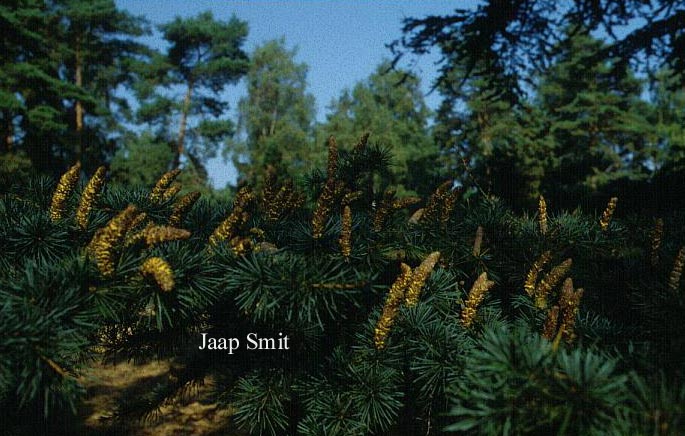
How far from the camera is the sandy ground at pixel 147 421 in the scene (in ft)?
10.4

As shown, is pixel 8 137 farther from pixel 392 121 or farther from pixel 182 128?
pixel 392 121

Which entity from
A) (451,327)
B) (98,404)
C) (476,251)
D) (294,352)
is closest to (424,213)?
(476,251)

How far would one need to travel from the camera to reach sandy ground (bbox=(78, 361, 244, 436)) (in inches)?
125

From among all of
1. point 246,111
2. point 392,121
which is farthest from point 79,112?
point 392,121

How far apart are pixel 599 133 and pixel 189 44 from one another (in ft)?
91.7

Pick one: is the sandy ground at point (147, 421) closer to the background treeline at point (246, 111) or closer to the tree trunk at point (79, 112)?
the background treeline at point (246, 111)

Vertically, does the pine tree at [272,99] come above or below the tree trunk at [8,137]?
above

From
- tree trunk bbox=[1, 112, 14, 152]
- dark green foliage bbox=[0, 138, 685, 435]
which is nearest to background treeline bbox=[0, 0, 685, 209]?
tree trunk bbox=[1, 112, 14, 152]

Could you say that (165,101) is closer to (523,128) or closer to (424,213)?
(523,128)

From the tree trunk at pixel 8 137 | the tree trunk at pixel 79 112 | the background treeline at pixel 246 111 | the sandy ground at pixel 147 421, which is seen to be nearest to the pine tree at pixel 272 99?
the background treeline at pixel 246 111

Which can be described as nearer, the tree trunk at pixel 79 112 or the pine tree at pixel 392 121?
the tree trunk at pixel 79 112

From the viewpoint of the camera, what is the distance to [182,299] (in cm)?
121

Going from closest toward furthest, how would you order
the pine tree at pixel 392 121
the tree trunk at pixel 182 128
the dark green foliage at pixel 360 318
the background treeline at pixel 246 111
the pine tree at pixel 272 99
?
the dark green foliage at pixel 360 318 → the background treeline at pixel 246 111 → the tree trunk at pixel 182 128 → the pine tree at pixel 392 121 → the pine tree at pixel 272 99

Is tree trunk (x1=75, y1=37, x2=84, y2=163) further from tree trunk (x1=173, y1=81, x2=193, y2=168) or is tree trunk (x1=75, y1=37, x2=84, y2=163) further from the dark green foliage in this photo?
the dark green foliage
